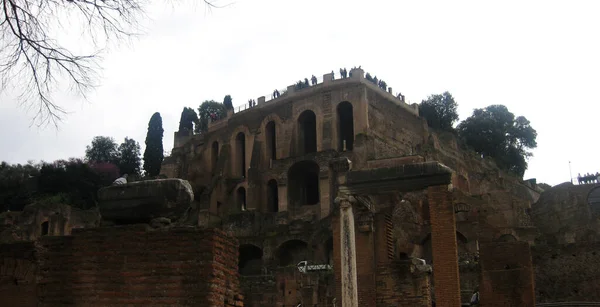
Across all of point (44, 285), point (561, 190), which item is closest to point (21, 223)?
point (561, 190)

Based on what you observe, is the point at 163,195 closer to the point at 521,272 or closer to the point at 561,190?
the point at 521,272

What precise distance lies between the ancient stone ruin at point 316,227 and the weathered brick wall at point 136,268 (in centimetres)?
2

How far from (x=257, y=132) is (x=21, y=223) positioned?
19198mm

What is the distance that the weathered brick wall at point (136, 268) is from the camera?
298 inches

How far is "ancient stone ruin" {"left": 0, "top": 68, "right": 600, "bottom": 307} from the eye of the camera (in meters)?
7.81

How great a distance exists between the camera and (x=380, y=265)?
17.8 meters

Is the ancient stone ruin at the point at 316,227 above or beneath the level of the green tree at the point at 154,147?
beneath

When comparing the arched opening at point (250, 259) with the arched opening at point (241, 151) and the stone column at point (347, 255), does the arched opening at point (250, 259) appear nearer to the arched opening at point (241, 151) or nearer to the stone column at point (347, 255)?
the arched opening at point (241, 151)

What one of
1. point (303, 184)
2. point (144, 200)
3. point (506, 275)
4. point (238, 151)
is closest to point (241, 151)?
point (238, 151)

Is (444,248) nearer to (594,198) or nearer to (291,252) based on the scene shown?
(291,252)

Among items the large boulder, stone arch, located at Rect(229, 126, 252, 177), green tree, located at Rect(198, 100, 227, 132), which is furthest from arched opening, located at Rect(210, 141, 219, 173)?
the large boulder

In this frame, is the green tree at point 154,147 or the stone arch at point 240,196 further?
the green tree at point 154,147

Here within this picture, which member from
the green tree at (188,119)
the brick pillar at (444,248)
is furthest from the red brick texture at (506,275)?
the green tree at (188,119)

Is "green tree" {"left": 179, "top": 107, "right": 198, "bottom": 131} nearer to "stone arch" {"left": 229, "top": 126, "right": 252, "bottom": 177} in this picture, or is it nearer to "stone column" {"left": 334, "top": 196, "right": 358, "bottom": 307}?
"stone arch" {"left": 229, "top": 126, "right": 252, "bottom": 177}
